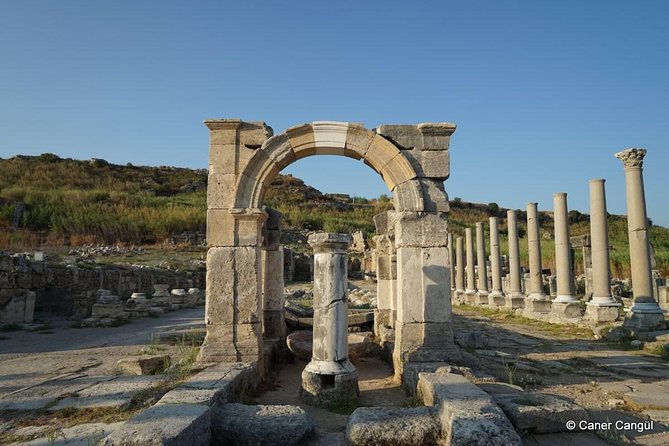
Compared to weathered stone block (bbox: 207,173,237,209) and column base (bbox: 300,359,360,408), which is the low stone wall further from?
column base (bbox: 300,359,360,408)

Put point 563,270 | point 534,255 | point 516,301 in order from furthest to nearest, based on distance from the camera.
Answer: point 516,301, point 534,255, point 563,270

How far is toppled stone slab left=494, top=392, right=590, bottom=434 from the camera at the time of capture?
416cm

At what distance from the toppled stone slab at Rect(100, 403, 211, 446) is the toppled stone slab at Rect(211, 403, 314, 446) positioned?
Answer: 0.19 m

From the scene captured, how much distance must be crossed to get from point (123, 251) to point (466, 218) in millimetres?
48647

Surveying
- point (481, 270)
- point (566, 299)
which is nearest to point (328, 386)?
point (566, 299)

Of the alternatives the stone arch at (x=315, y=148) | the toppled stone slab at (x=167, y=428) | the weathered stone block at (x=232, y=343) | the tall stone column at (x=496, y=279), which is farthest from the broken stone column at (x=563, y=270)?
the toppled stone slab at (x=167, y=428)

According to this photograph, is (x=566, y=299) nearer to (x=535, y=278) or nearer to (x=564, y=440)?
(x=535, y=278)

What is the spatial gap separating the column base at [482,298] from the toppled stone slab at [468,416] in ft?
57.5

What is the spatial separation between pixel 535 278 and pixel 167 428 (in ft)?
49.4

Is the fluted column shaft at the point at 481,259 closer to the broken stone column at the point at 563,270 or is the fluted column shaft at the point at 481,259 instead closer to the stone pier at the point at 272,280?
the broken stone column at the point at 563,270

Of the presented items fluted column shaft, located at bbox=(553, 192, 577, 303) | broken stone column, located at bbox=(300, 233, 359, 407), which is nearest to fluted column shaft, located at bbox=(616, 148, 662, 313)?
fluted column shaft, located at bbox=(553, 192, 577, 303)

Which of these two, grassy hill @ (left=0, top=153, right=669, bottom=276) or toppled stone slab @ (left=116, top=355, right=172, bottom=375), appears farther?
grassy hill @ (left=0, top=153, right=669, bottom=276)

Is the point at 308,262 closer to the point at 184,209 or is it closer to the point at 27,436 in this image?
the point at 184,209

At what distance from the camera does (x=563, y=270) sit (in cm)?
1430
